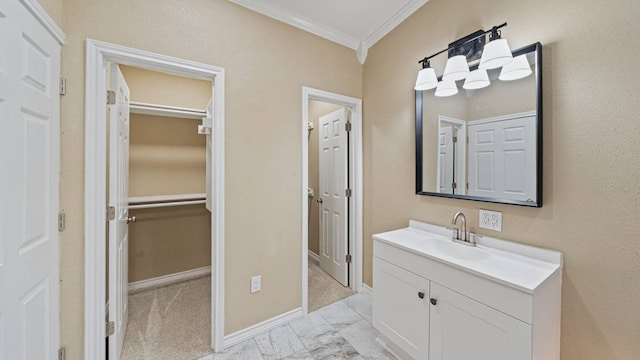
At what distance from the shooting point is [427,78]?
5.98ft

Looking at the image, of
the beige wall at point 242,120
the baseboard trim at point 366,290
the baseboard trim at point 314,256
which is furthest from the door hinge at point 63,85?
the baseboard trim at point 314,256

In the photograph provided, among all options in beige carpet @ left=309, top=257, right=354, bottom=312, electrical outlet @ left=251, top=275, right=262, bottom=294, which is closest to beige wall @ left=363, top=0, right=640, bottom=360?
beige carpet @ left=309, top=257, right=354, bottom=312

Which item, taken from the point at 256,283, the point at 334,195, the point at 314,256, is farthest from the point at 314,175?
the point at 256,283

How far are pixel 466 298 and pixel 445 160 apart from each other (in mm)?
1010

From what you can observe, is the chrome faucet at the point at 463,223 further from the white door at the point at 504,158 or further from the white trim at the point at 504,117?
the white trim at the point at 504,117

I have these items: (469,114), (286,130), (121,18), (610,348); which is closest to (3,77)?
(121,18)

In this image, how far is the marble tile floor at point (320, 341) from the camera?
176cm

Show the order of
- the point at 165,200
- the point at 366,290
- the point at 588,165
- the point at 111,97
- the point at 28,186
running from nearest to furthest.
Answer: the point at 28,186, the point at 588,165, the point at 111,97, the point at 366,290, the point at 165,200

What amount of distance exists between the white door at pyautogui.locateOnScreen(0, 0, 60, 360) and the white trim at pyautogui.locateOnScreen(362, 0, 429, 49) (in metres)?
2.39

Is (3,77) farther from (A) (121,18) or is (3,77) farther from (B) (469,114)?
(B) (469,114)

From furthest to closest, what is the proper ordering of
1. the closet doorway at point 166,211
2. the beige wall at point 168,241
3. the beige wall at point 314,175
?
the beige wall at point 314,175
the beige wall at point 168,241
the closet doorway at point 166,211

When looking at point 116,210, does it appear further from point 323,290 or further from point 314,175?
point 314,175

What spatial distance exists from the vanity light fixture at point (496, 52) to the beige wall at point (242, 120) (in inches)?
52.8

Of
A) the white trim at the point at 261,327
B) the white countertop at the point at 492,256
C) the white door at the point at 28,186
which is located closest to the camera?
the white door at the point at 28,186
